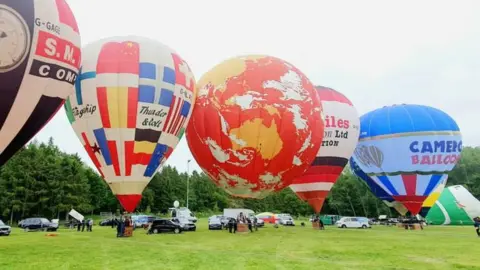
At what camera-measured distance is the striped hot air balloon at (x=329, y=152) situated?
81.4ft

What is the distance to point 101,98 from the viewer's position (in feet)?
56.7

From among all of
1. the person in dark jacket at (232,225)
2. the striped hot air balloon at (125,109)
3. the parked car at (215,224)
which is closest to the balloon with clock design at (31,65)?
the striped hot air balloon at (125,109)

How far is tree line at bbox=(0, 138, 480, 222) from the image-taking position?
156 ft

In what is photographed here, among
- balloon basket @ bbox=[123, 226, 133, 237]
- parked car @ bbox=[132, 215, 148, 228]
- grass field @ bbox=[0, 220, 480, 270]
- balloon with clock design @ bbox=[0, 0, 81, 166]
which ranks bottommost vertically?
grass field @ bbox=[0, 220, 480, 270]

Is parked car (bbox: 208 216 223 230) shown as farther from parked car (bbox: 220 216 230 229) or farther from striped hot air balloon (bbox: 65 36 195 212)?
striped hot air balloon (bbox: 65 36 195 212)

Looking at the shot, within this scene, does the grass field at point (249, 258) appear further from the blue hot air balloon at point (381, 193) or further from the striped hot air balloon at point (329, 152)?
the blue hot air balloon at point (381, 193)

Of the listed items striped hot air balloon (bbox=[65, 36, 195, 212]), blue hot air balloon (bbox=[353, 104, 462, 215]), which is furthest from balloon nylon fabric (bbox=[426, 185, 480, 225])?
striped hot air balloon (bbox=[65, 36, 195, 212])

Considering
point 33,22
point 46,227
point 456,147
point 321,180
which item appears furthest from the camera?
point 46,227

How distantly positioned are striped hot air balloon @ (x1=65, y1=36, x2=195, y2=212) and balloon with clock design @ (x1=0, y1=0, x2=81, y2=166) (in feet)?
11.0

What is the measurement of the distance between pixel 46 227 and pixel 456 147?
29.7 metres

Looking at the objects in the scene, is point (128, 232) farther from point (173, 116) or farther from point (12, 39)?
point (12, 39)

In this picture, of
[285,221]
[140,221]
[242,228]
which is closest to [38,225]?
[140,221]

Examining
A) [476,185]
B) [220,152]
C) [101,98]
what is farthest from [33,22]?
[476,185]

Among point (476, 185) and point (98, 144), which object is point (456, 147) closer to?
point (98, 144)
